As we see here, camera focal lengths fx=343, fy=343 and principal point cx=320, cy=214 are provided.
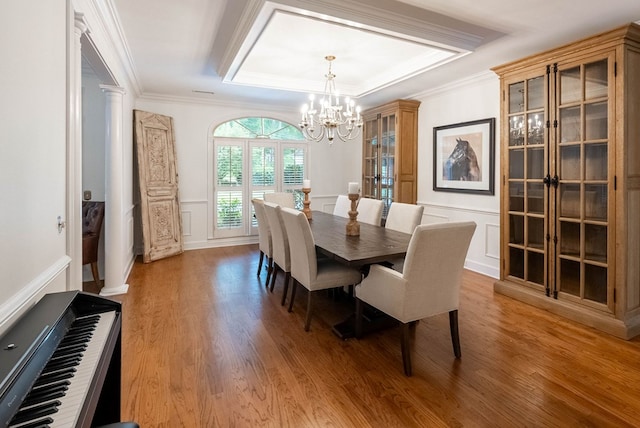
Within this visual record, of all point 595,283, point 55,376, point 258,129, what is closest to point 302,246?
point 55,376

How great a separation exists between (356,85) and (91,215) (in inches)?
151

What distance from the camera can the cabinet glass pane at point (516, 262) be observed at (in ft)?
11.7

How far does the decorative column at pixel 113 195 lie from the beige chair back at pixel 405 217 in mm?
2967

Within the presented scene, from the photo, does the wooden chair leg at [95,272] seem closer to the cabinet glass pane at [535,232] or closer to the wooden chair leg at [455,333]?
the wooden chair leg at [455,333]

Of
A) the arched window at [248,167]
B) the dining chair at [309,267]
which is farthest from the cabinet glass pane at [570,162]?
the arched window at [248,167]

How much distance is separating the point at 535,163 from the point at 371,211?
173 centimetres

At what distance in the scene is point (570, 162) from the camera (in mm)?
3117

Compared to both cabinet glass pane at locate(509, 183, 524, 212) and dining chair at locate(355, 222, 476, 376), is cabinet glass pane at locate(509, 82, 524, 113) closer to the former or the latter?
cabinet glass pane at locate(509, 183, 524, 212)

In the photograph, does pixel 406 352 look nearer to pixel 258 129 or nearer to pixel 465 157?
pixel 465 157

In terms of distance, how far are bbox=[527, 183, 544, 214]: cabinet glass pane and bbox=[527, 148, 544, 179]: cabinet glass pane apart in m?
0.09

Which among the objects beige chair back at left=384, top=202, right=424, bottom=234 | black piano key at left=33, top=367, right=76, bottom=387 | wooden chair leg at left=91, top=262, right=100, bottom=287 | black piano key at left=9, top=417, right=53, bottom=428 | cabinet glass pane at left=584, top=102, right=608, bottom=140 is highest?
cabinet glass pane at left=584, top=102, right=608, bottom=140

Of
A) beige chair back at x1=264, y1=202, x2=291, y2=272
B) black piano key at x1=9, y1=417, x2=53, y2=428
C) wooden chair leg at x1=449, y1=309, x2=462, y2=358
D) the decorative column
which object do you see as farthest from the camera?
the decorative column

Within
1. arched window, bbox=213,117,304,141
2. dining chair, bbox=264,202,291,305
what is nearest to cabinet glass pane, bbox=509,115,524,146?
dining chair, bbox=264,202,291,305

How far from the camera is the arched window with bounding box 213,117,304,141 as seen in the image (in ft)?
19.7
